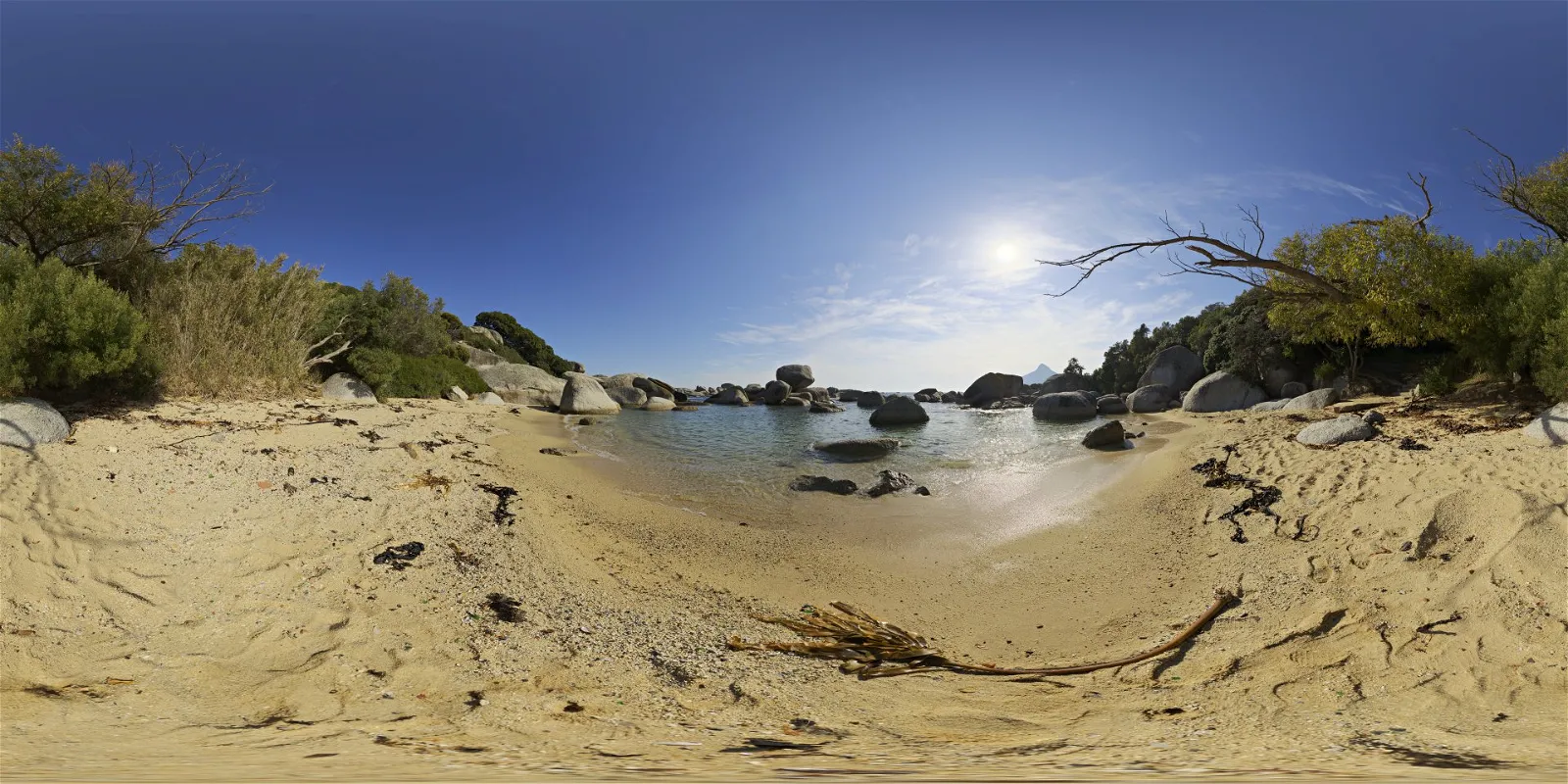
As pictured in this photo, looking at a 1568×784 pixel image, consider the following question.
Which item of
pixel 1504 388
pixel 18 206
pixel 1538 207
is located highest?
pixel 1538 207

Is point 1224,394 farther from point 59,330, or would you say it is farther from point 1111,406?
point 59,330

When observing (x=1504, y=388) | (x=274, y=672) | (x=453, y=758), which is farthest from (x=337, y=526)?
(x=1504, y=388)

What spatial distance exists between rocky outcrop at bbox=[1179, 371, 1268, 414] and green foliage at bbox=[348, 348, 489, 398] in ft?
105

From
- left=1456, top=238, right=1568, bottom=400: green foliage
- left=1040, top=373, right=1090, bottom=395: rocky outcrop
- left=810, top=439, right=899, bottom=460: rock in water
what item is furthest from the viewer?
left=1040, top=373, right=1090, bottom=395: rocky outcrop

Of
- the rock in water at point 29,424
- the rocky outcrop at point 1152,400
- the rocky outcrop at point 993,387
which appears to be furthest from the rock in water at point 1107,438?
the rocky outcrop at point 993,387

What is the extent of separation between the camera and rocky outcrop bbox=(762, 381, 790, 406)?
41.9 meters

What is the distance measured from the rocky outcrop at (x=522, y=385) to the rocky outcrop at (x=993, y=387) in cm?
2798

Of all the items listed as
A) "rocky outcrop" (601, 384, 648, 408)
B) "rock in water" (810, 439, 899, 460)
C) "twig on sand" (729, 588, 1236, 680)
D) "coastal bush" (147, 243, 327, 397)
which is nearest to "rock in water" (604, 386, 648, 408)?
"rocky outcrop" (601, 384, 648, 408)

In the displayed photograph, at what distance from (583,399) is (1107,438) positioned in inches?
887

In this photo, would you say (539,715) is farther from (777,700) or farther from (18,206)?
(18,206)

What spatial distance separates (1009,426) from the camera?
22.9 m

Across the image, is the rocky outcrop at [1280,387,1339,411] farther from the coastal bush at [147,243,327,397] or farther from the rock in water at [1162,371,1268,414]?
the coastal bush at [147,243,327,397]

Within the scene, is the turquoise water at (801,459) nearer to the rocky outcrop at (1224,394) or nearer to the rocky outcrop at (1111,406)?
Result: the rocky outcrop at (1111,406)

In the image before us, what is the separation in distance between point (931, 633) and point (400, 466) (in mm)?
7448
